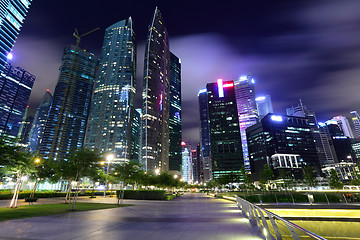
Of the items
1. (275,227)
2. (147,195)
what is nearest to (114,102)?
(147,195)

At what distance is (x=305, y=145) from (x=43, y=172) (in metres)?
199

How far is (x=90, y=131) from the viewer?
165 metres

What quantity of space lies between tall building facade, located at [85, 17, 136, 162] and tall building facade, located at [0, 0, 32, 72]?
225 ft

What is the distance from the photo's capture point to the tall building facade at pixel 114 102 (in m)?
162

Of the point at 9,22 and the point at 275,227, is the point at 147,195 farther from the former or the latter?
the point at 9,22

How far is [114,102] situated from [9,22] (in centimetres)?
8757

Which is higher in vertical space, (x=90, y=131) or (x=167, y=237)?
(x=90, y=131)

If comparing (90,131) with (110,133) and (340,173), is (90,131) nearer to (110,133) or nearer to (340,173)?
(110,133)

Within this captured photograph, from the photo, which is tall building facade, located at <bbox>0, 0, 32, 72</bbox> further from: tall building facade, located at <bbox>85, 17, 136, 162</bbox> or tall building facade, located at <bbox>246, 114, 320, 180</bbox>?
tall building facade, located at <bbox>246, 114, 320, 180</bbox>

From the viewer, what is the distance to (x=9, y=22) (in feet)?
386

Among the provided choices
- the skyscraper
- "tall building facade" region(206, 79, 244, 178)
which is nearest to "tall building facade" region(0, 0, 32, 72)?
the skyscraper

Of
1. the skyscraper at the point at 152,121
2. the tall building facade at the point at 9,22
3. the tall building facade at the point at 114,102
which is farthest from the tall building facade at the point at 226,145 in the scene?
the tall building facade at the point at 9,22

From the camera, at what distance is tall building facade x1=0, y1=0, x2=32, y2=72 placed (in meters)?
113

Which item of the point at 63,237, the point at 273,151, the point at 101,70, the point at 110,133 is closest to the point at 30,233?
the point at 63,237
